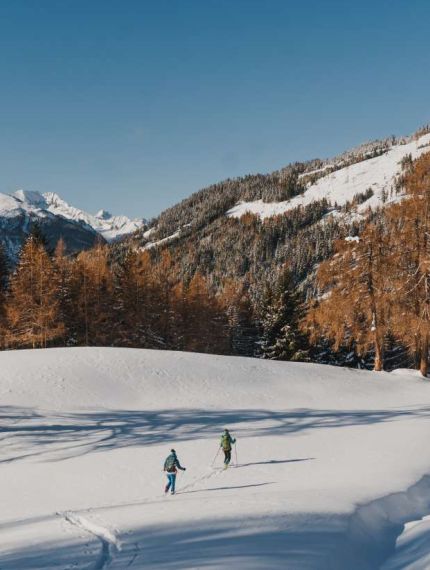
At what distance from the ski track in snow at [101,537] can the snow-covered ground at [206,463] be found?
42 millimetres

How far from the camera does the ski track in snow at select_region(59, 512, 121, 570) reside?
24.3 ft

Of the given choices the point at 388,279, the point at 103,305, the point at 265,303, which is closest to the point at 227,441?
the point at 388,279

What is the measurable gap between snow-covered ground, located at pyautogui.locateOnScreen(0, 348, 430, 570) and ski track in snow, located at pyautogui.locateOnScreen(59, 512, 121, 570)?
1.6 inches

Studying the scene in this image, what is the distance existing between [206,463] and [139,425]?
513cm

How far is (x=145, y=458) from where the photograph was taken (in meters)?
16.2

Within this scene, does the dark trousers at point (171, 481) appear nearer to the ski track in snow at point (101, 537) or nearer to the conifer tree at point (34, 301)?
the ski track in snow at point (101, 537)

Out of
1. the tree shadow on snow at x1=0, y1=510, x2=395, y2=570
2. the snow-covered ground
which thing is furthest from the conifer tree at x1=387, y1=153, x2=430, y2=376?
the tree shadow on snow at x1=0, y1=510, x2=395, y2=570

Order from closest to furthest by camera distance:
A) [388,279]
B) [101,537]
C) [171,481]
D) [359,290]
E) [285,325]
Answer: [101,537]
[171,481]
[388,279]
[359,290]
[285,325]

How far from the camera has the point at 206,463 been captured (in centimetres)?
1582

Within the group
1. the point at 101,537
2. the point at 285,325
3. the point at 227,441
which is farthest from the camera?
the point at 285,325

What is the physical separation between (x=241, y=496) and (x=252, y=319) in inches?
2230

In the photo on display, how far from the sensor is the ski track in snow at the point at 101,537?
24.3 ft

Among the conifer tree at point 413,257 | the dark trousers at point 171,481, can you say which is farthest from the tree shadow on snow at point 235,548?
the conifer tree at point 413,257

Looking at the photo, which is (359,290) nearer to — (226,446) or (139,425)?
(139,425)
